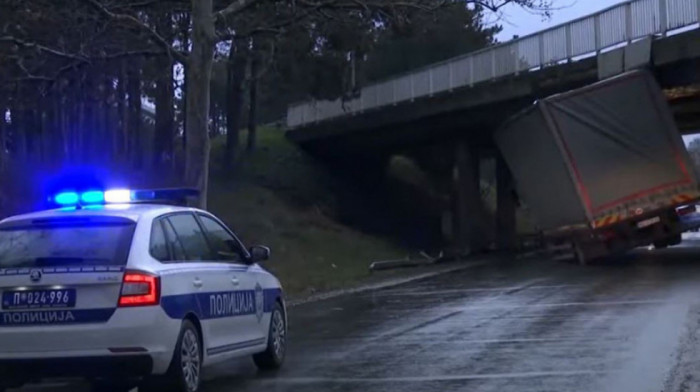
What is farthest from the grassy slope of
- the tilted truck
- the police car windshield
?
the police car windshield

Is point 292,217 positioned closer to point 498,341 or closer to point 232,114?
point 232,114

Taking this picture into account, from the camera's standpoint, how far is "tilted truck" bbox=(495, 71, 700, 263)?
99.2 ft

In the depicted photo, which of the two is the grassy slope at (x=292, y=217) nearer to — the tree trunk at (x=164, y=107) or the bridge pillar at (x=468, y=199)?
the bridge pillar at (x=468, y=199)

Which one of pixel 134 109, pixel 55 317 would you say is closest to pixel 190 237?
pixel 55 317

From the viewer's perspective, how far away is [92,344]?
32.7ft

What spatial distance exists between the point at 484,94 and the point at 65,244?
32.7m

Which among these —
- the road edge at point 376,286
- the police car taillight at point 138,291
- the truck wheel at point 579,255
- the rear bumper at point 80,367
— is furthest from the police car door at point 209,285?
the truck wheel at point 579,255

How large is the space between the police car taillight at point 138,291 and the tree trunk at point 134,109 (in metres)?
23.7

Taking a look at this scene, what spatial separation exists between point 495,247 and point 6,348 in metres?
42.3

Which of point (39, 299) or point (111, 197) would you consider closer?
point (39, 299)

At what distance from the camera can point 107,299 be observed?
32.9 feet

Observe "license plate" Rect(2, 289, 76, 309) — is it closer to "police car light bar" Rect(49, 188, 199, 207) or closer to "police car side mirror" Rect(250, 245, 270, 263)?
"police car light bar" Rect(49, 188, 199, 207)

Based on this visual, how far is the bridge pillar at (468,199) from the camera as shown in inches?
1993

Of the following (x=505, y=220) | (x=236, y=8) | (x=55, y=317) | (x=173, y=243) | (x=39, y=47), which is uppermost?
(x=236, y=8)
